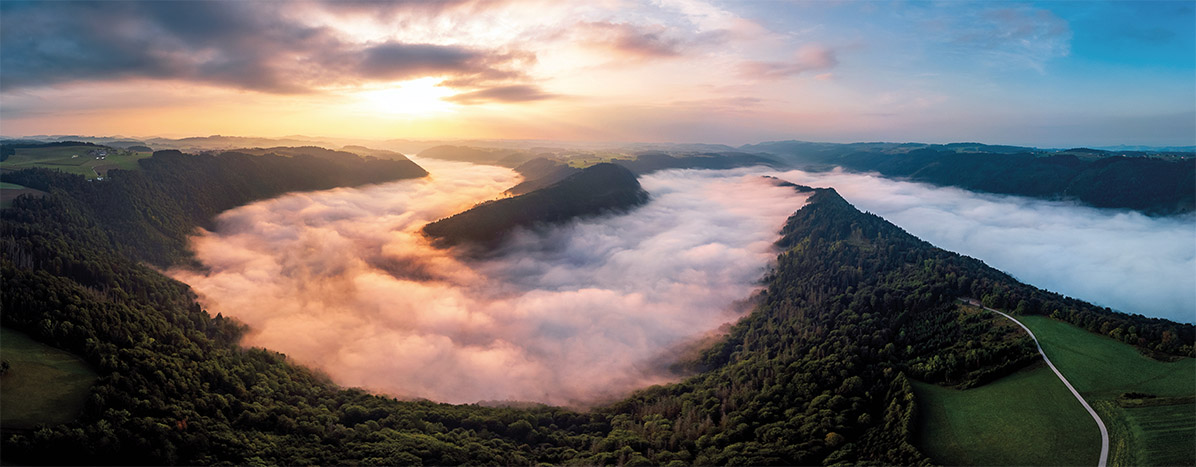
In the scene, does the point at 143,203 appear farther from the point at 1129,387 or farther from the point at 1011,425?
the point at 1129,387

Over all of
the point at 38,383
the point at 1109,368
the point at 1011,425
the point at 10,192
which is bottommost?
the point at 1011,425

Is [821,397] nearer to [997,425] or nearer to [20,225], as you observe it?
[997,425]

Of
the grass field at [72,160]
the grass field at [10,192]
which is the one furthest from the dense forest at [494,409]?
the grass field at [72,160]

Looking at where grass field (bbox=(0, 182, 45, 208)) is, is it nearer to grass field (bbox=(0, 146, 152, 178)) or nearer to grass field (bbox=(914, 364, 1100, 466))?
grass field (bbox=(0, 146, 152, 178))

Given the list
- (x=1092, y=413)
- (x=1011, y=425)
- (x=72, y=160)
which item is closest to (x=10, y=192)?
(x=72, y=160)

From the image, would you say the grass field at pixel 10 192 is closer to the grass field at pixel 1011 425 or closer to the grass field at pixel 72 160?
the grass field at pixel 72 160

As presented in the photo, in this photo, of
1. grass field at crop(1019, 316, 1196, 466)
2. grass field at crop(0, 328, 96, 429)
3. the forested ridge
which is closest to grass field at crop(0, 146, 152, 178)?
the forested ridge

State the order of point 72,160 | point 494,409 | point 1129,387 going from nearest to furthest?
point 1129,387, point 494,409, point 72,160

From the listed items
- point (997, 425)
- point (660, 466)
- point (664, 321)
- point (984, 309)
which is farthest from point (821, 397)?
point (664, 321)
